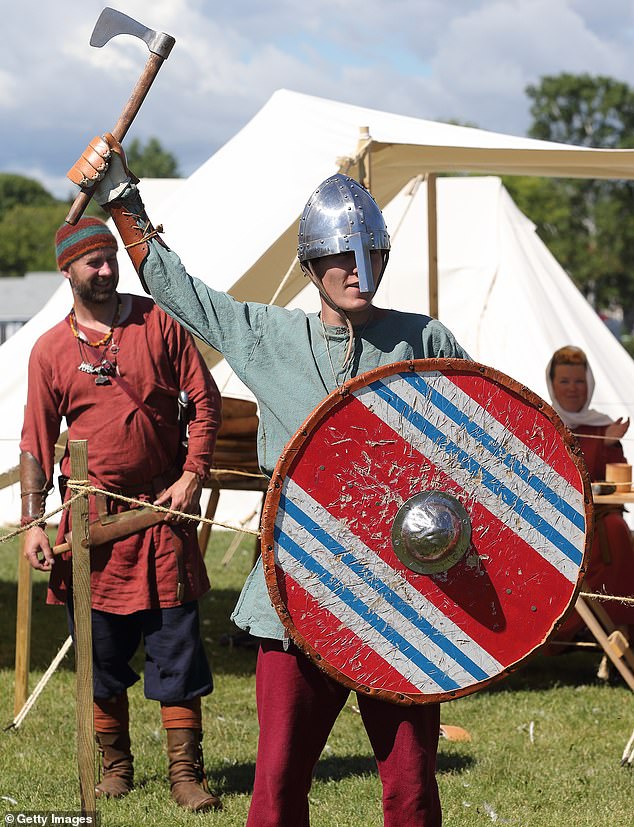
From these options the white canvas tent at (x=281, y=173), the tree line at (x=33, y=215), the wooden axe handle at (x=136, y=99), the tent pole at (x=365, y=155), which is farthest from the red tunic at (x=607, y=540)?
the tree line at (x=33, y=215)

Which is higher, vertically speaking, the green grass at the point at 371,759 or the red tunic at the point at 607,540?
the red tunic at the point at 607,540

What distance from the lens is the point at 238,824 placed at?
3.75m

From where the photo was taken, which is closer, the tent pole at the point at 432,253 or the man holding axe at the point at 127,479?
the man holding axe at the point at 127,479

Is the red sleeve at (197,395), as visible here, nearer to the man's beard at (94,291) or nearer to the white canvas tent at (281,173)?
the man's beard at (94,291)

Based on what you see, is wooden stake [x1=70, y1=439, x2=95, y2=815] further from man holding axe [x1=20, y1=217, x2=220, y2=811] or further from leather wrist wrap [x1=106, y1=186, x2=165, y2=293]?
man holding axe [x1=20, y1=217, x2=220, y2=811]

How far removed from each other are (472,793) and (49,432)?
179 centimetres

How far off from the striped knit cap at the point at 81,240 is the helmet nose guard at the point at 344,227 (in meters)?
1.40

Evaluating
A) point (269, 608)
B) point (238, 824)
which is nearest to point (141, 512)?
point (238, 824)

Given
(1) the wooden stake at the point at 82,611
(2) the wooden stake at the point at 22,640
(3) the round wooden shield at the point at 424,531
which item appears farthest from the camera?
(2) the wooden stake at the point at 22,640

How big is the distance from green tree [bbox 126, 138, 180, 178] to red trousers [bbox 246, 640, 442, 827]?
97.4 metres

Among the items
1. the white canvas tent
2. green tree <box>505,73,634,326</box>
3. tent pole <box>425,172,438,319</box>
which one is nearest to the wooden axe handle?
the white canvas tent

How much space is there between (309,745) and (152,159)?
101184 millimetres

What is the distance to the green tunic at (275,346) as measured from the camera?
2.73m

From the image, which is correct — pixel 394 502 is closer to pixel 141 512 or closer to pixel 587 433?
pixel 141 512
